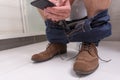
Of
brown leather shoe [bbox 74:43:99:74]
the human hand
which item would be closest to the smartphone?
the human hand

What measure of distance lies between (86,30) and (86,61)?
0.47 ft

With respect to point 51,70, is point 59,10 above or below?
above

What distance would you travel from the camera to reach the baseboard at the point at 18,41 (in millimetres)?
1222

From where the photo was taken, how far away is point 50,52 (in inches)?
31.9

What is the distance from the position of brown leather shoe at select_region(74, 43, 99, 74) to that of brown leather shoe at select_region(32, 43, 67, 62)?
16 cm

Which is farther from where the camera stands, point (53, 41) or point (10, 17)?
point (10, 17)

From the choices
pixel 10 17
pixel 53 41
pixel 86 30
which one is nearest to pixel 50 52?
pixel 53 41

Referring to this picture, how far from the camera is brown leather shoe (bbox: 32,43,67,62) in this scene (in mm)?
752

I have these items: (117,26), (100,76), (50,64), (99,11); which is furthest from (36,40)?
(100,76)

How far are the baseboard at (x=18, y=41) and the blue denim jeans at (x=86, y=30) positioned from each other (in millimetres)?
572

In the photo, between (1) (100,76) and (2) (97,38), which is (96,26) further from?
(1) (100,76)

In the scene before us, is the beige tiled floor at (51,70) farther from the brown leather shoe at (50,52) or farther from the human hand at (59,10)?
the human hand at (59,10)

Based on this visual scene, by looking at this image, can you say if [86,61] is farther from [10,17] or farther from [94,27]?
[10,17]

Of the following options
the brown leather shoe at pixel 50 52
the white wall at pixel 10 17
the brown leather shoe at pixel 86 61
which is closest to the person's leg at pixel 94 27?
the brown leather shoe at pixel 86 61
